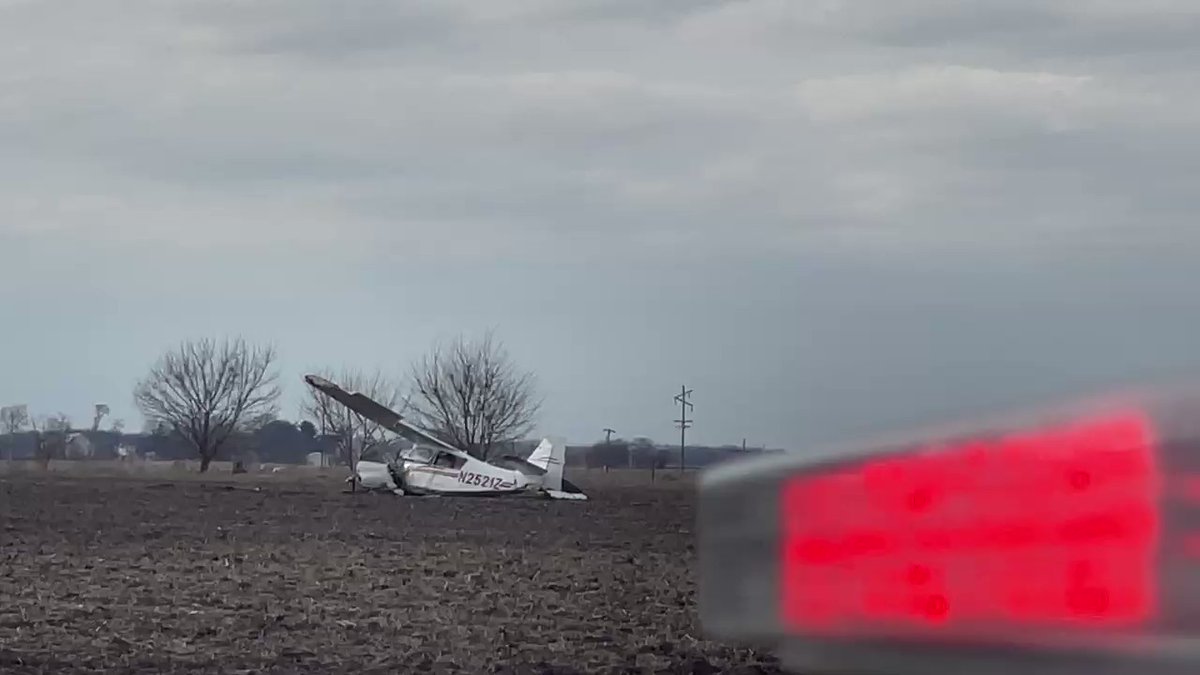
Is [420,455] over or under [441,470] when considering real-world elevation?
over

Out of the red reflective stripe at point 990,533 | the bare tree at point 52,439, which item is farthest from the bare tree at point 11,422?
the red reflective stripe at point 990,533

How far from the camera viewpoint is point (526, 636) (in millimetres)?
12312

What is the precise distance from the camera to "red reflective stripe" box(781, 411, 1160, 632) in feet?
2.85

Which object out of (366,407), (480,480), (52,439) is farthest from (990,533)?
(52,439)

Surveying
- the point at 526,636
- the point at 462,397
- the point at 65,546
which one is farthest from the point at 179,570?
the point at 462,397

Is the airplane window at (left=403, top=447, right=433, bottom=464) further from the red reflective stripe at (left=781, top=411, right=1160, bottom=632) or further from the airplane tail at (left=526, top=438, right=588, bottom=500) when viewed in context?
the red reflective stripe at (left=781, top=411, right=1160, bottom=632)

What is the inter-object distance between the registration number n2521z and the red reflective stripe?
1518 inches

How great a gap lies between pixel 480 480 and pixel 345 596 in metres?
25.1

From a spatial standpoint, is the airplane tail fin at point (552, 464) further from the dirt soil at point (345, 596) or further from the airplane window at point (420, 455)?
the dirt soil at point (345, 596)

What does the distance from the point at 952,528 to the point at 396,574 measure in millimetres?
16545

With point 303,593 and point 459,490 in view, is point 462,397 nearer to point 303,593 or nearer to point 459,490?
point 459,490

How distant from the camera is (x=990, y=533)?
94 cm

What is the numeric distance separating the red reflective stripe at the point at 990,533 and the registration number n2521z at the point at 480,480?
38.6m

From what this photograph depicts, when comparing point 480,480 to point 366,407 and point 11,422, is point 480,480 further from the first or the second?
point 11,422
